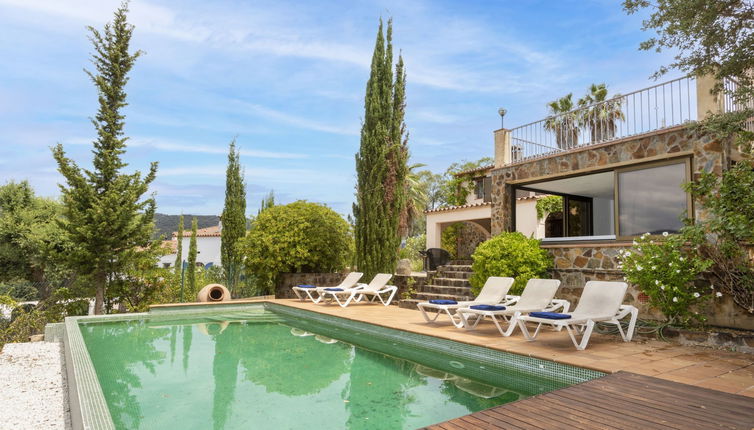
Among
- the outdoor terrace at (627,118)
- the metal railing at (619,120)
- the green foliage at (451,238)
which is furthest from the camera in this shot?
the green foliage at (451,238)

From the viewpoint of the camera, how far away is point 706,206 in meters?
7.37

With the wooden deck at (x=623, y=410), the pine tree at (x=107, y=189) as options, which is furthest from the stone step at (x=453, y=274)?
the pine tree at (x=107, y=189)

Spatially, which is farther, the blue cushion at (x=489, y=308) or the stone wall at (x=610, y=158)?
the stone wall at (x=610, y=158)

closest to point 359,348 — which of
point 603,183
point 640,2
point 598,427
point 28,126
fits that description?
point 598,427

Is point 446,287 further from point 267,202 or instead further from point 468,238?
point 267,202

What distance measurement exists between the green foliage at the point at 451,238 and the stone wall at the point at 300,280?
6539 millimetres

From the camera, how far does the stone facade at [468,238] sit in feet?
66.8

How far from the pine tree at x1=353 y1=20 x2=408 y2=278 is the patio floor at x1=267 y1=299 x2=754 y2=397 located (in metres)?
5.60

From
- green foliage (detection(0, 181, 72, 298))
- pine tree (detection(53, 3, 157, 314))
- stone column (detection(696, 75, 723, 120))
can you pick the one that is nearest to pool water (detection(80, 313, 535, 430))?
pine tree (detection(53, 3, 157, 314))

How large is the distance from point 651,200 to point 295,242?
33.5 feet

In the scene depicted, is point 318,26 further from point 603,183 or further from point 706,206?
point 706,206

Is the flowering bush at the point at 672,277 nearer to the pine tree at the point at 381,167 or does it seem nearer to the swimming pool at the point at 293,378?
the swimming pool at the point at 293,378

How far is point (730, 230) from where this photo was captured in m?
6.84

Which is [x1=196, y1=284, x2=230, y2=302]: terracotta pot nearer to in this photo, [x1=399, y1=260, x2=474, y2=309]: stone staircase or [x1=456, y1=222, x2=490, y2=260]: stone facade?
[x1=399, y1=260, x2=474, y2=309]: stone staircase
